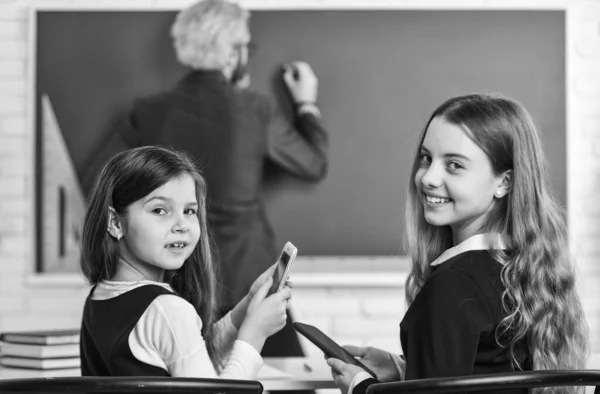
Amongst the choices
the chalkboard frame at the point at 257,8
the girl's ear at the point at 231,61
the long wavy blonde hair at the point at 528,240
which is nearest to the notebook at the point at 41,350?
the long wavy blonde hair at the point at 528,240

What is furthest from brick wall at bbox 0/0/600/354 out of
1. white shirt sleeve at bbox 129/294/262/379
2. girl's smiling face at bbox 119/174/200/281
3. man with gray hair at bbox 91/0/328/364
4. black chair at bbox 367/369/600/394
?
black chair at bbox 367/369/600/394

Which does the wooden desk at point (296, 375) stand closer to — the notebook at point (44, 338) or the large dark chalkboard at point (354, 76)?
the notebook at point (44, 338)

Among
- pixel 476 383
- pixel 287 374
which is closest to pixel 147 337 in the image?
pixel 287 374

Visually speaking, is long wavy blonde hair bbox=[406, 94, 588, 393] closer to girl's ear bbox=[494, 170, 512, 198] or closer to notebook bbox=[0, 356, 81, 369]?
girl's ear bbox=[494, 170, 512, 198]

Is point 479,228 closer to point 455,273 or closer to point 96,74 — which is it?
point 455,273

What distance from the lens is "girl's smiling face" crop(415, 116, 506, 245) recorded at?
1362 millimetres

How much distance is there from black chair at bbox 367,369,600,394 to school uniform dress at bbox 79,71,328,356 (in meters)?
2.08

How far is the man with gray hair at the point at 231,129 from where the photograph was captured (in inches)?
121

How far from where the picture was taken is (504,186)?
140 cm

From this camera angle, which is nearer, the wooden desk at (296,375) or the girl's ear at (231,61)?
the wooden desk at (296,375)

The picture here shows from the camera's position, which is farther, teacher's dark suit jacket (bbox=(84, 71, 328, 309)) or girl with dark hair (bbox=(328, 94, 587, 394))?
teacher's dark suit jacket (bbox=(84, 71, 328, 309))

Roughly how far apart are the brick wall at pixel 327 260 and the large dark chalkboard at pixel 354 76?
0.16 feet

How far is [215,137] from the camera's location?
3074mm

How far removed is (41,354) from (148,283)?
0.43 metres
